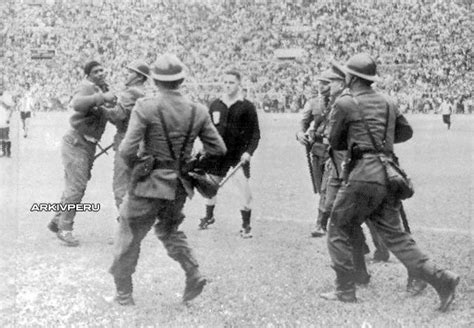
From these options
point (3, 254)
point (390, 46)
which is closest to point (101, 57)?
point (390, 46)

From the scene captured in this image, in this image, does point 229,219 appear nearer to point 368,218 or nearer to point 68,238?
point 68,238

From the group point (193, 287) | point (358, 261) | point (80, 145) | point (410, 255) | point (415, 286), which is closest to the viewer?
point (410, 255)

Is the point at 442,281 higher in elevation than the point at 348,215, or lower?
lower

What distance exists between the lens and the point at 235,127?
726cm

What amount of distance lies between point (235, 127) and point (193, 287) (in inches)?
101

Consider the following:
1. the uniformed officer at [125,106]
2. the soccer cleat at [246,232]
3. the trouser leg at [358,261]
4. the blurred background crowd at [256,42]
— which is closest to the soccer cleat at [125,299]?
the uniformed officer at [125,106]

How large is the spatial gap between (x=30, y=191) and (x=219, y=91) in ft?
81.6

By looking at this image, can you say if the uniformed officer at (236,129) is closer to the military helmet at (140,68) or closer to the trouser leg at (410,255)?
the military helmet at (140,68)

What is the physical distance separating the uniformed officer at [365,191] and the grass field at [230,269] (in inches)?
9.5

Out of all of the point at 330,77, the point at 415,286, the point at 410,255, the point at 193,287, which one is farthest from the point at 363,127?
the point at 330,77

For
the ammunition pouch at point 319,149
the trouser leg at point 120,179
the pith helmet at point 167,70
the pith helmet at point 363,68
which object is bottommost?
the trouser leg at point 120,179

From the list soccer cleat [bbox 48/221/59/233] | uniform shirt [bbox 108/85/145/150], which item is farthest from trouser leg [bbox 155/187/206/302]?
soccer cleat [bbox 48/221/59/233]

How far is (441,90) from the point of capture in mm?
34125

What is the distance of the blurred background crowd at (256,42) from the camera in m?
34.1
